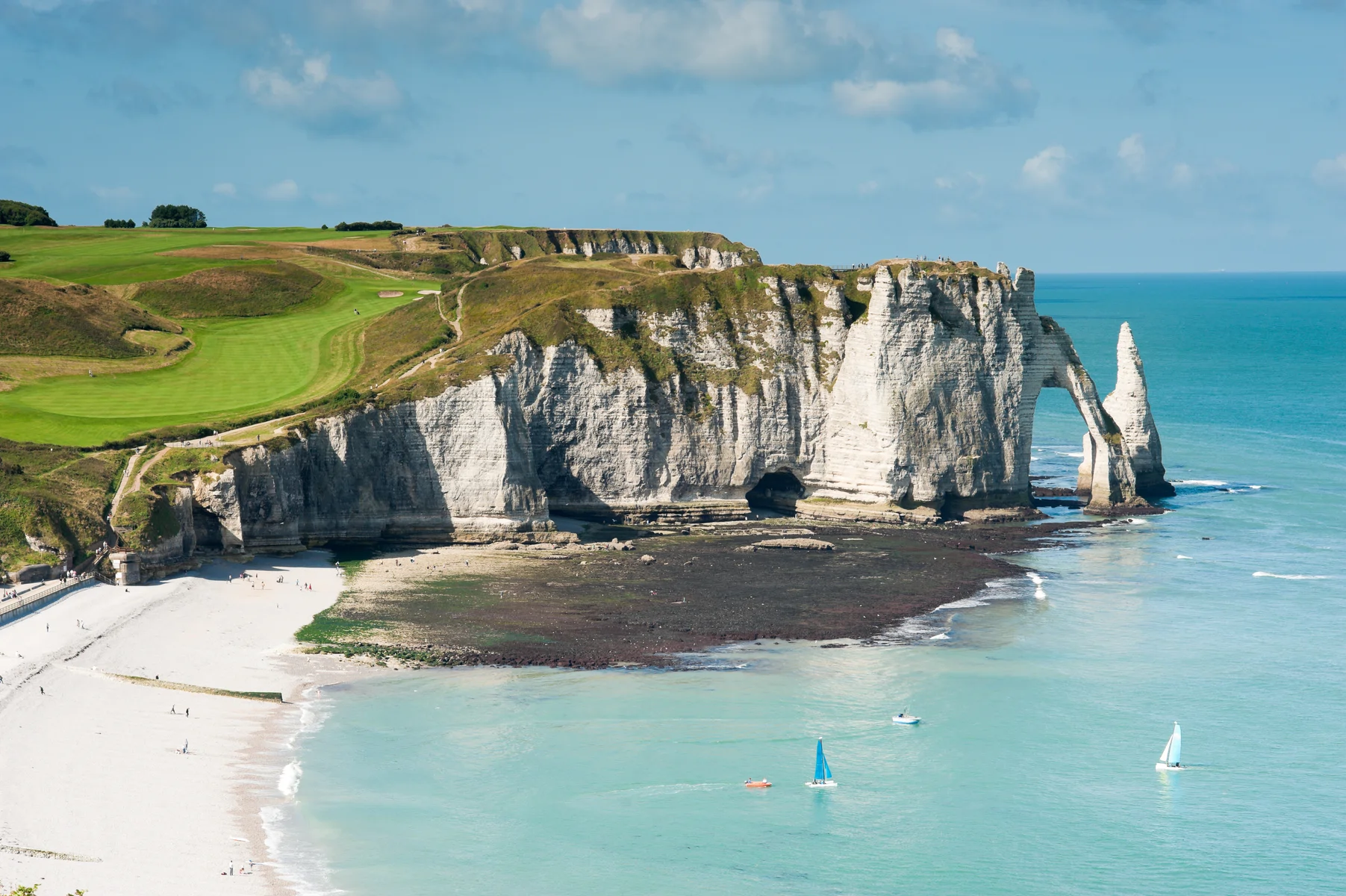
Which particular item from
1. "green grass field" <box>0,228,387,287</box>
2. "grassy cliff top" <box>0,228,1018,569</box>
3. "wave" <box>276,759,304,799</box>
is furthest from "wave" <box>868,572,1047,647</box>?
"green grass field" <box>0,228,387,287</box>

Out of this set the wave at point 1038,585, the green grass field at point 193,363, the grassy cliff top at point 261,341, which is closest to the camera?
the wave at point 1038,585

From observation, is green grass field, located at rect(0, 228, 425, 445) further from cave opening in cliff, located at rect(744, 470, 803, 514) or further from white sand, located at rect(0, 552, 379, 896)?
cave opening in cliff, located at rect(744, 470, 803, 514)

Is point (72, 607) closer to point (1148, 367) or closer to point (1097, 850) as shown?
point (1097, 850)

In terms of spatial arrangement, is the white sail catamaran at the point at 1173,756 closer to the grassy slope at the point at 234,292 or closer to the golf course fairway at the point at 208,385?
the golf course fairway at the point at 208,385

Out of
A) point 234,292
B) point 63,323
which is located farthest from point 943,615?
point 234,292

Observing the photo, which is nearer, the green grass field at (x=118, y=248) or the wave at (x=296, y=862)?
the wave at (x=296, y=862)

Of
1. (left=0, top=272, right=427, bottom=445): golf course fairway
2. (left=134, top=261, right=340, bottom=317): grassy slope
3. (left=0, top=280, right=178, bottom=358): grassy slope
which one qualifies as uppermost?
(left=134, top=261, right=340, bottom=317): grassy slope

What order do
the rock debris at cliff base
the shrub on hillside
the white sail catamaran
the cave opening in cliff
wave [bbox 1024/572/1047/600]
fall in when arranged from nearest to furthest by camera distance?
the white sail catamaran → the rock debris at cliff base → wave [bbox 1024/572/1047/600] → the cave opening in cliff → the shrub on hillside

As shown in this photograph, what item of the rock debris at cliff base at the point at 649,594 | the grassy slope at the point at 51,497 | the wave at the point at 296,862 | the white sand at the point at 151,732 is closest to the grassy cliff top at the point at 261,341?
the grassy slope at the point at 51,497
